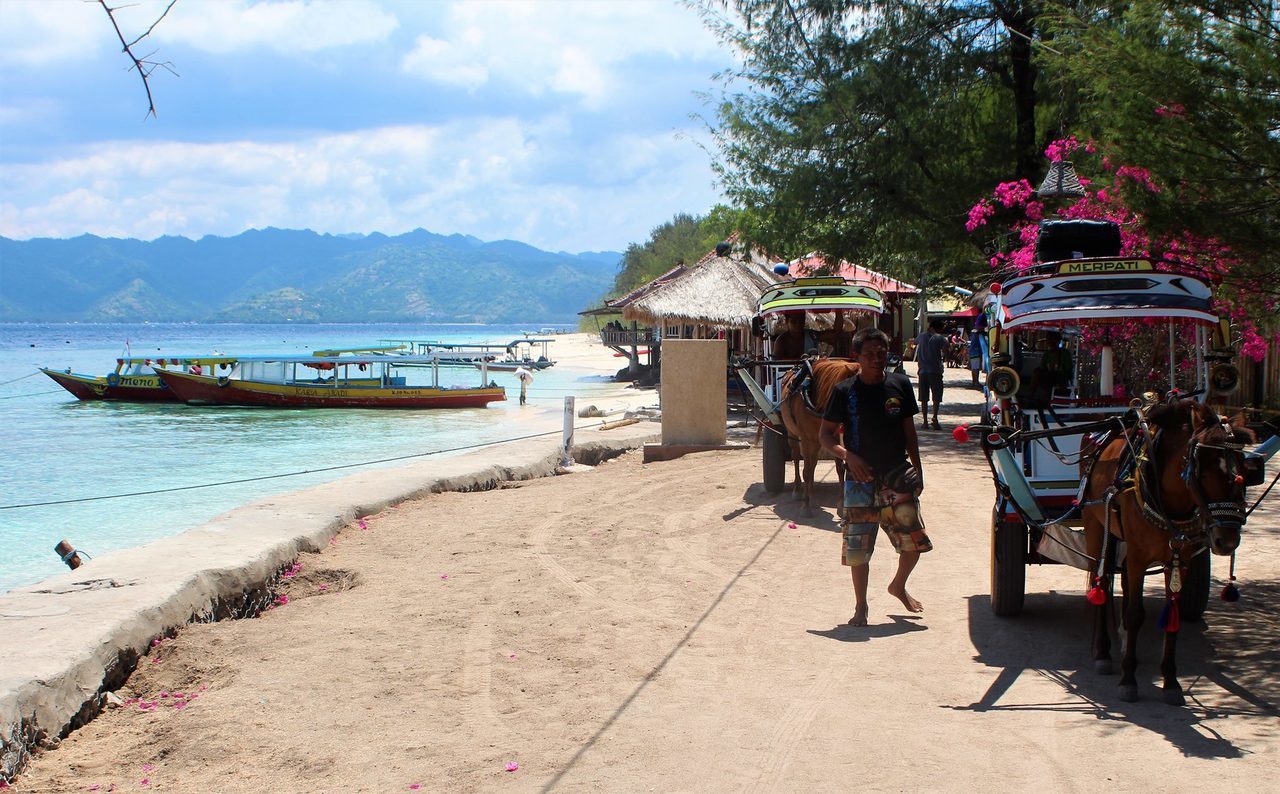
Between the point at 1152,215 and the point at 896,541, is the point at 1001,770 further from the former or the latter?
the point at 1152,215

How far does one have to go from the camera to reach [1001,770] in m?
4.70

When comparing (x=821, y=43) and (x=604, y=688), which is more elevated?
(x=821, y=43)

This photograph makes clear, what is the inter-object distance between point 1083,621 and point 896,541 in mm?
1355

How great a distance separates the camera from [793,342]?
1308 centimetres

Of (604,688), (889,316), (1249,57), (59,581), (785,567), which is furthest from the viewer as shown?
(889,316)

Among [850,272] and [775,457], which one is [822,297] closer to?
[775,457]

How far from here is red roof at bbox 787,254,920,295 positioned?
21922mm

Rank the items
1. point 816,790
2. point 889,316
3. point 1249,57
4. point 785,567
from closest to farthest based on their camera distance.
Result: point 816,790, point 1249,57, point 785,567, point 889,316

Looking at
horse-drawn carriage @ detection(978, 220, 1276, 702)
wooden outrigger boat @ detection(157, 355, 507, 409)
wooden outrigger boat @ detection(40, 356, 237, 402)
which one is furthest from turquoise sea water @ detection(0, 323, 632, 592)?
horse-drawn carriage @ detection(978, 220, 1276, 702)

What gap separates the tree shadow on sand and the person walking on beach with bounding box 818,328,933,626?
866mm

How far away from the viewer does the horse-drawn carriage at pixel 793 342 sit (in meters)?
11.2

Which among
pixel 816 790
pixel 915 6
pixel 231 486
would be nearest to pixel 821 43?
pixel 915 6

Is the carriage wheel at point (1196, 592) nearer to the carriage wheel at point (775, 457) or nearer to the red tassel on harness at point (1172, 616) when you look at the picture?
the red tassel on harness at point (1172, 616)

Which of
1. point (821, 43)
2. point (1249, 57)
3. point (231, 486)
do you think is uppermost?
point (821, 43)
